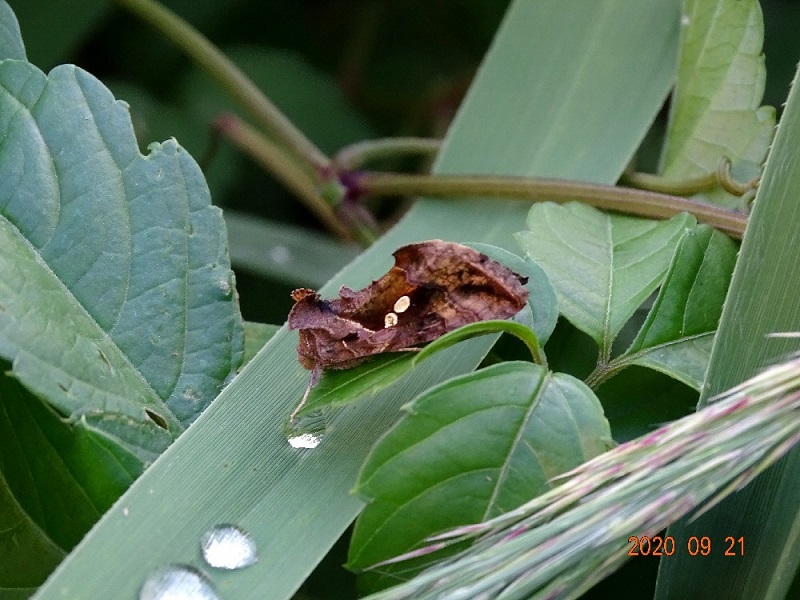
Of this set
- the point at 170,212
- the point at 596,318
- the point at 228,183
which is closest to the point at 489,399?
the point at 596,318

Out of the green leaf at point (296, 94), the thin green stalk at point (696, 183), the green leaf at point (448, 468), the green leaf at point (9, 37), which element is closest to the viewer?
the green leaf at point (448, 468)

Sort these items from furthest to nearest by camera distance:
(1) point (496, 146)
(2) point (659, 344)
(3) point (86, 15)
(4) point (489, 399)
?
1. (3) point (86, 15)
2. (1) point (496, 146)
3. (2) point (659, 344)
4. (4) point (489, 399)

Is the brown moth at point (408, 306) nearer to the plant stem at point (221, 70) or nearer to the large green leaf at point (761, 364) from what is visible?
the large green leaf at point (761, 364)

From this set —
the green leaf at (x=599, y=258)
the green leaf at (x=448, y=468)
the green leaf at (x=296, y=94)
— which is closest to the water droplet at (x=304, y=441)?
the green leaf at (x=448, y=468)

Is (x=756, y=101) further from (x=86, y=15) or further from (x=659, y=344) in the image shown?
(x=86, y=15)

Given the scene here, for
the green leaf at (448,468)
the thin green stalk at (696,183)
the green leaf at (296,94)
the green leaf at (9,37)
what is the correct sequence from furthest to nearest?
the green leaf at (296,94) < the thin green stalk at (696,183) < the green leaf at (9,37) < the green leaf at (448,468)

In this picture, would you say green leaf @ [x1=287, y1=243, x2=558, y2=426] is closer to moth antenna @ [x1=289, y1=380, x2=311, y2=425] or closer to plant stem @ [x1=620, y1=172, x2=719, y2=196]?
moth antenna @ [x1=289, y1=380, x2=311, y2=425]

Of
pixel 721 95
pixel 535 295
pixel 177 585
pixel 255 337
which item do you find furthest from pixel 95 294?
pixel 721 95
